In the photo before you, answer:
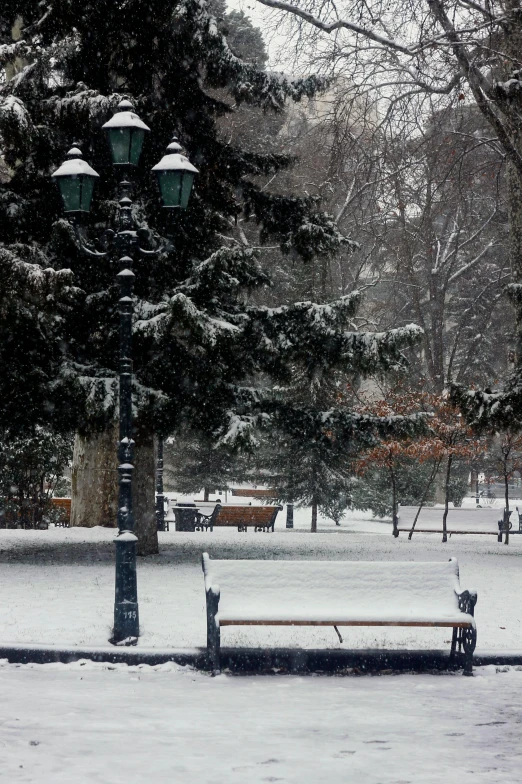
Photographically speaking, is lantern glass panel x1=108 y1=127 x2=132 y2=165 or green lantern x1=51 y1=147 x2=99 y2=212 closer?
lantern glass panel x1=108 y1=127 x2=132 y2=165

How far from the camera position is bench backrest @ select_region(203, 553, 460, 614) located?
9078 mm

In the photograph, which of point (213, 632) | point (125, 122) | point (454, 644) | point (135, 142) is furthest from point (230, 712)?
point (125, 122)

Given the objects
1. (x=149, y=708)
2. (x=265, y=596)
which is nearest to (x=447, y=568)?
(x=265, y=596)

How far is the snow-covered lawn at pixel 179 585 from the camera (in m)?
9.69

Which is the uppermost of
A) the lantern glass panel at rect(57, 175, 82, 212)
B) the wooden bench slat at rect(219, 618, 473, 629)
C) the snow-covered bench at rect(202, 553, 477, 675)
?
the lantern glass panel at rect(57, 175, 82, 212)

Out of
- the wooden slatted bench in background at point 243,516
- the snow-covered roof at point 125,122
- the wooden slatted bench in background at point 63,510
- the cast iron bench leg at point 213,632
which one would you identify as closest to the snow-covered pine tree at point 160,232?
the snow-covered roof at point 125,122

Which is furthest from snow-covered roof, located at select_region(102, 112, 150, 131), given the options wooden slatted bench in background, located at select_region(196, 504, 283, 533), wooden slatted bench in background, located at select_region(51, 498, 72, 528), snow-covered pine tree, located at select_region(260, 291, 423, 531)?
wooden slatted bench in background, located at select_region(196, 504, 283, 533)

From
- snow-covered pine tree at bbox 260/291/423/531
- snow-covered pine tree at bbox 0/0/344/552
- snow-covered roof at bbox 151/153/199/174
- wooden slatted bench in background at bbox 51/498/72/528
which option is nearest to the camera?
snow-covered roof at bbox 151/153/199/174

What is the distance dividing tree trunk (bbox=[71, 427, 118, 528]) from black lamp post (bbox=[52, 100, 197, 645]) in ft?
43.7

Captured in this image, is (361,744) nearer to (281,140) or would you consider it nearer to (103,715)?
(103,715)

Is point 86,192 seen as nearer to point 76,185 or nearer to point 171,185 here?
point 76,185

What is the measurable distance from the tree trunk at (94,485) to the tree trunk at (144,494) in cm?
588

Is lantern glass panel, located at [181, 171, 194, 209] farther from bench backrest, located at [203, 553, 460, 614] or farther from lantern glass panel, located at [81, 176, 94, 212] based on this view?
bench backrest, located at [203, 553, 460, 614]

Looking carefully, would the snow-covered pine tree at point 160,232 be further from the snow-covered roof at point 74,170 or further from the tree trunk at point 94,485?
the tree trunk at point 94,485
